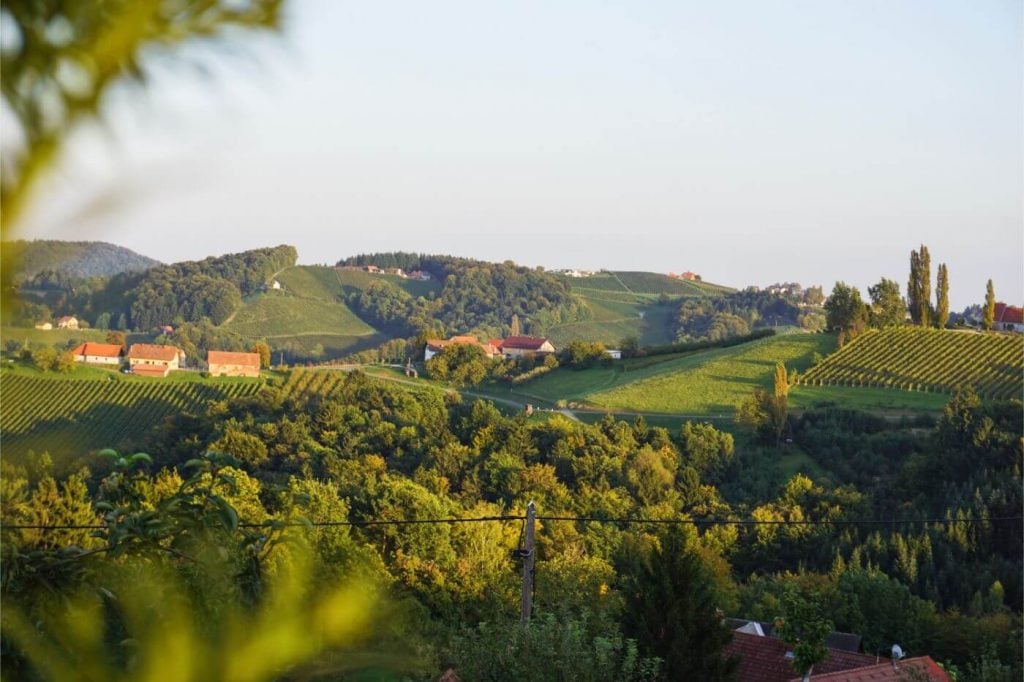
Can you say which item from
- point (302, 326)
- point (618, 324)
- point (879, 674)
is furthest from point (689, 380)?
point (302, 326)

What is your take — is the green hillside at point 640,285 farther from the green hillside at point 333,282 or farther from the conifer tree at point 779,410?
the conifer tree at point 779,410

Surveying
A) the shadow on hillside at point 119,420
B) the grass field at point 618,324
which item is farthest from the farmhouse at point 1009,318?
the shadow on hillside at point 119,420

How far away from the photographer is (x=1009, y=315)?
62250 mm

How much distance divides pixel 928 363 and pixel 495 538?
28.3 m

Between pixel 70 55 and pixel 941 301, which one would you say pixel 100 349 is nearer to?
pixel 941 301

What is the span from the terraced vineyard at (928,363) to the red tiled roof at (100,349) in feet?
108

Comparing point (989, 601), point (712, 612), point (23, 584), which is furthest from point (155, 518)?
point (989, 601)

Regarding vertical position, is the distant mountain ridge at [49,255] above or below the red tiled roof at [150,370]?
above

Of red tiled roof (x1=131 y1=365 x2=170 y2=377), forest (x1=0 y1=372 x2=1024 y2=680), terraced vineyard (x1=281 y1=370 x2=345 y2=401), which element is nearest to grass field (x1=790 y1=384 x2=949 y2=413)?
forest (x1=0 y1=372 x2=1024 y2=680)

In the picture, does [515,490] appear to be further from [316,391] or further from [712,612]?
[712,612]

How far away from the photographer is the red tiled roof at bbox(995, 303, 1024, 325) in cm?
6097

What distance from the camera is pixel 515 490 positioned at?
103 feet

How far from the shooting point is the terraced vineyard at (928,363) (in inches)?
1699

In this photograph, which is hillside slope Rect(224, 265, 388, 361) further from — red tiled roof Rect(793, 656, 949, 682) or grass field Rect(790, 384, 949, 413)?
red tiled roof Rect(793, 656, 949, 682)
